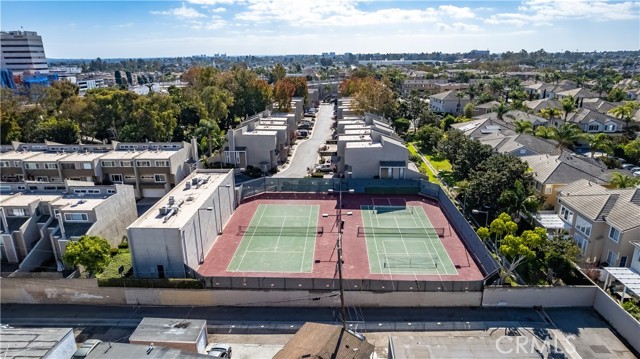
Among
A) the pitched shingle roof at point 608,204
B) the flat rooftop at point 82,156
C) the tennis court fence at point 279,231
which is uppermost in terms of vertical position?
the flat rooftop at point 82,156

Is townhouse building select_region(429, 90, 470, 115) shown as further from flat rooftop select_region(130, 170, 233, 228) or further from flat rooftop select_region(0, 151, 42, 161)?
flat rooftop select_region(0, 151, 42, 161)

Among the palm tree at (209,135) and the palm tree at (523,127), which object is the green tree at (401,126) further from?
the palm tree at (209,135)

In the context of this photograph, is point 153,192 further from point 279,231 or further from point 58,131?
point 58,131

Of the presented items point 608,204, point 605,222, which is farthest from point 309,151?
point 605,222

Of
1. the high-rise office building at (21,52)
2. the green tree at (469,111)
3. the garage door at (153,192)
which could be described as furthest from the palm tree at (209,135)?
the high-rise office building at (21,52)

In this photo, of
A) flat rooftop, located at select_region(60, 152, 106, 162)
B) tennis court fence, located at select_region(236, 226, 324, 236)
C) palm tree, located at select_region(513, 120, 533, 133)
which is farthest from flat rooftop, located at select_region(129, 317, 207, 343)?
palm tree, located at select_region(513, 120, 533, 133)

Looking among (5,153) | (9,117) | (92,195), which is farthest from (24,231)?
(9,117)
